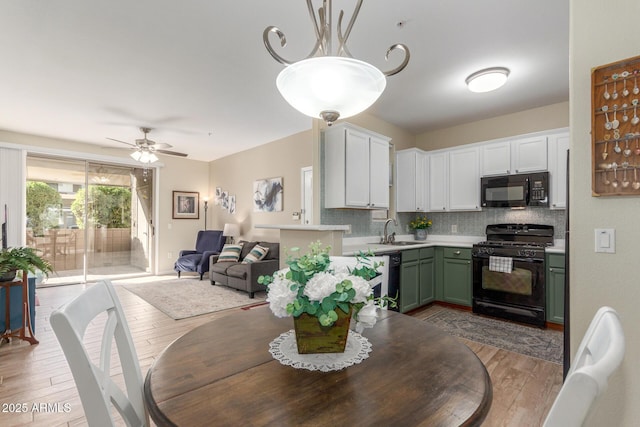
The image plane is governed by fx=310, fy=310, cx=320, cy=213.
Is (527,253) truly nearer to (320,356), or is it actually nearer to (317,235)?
(317,235)

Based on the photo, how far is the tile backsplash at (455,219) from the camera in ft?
12.8

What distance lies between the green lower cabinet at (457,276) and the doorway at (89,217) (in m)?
6.01

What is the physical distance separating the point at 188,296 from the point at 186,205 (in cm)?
311

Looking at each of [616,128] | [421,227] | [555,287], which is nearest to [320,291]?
[616,128]

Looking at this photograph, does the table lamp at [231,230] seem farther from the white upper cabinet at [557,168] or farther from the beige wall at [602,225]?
the beige wall at [602,225]

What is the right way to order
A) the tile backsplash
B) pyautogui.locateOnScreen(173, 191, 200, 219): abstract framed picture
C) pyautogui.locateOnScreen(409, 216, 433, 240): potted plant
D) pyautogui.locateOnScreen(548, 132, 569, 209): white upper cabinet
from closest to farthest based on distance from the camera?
pyautogui.locateOnScreen(548, 132, 569, 209): white upper cabinet, the tile backsplash, pyautogui.locateOnScreen(409, 216, 433, 240): potted plant, pyautogui.locateOnScreen(173, 191, 200, 219): abstract framed picture

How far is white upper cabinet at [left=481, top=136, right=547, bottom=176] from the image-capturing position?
3756 mm

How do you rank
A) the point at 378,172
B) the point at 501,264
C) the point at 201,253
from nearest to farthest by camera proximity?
the point at 501,264, the point at 378,172, the point at 201,253

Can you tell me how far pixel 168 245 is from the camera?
6926 mm

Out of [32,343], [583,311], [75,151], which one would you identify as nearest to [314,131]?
[583,311]

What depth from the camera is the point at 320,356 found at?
1.02 metres

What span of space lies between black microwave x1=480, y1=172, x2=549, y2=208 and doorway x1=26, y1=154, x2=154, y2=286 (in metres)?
6.52

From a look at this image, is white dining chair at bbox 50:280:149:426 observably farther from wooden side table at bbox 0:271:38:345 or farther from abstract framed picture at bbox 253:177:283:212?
abstract framed picture at bbox 253:177:283:212

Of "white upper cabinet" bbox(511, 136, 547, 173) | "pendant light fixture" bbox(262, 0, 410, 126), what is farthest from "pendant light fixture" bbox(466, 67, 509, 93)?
"pendant light fixture" bbox(262, 0, 410, 126)
